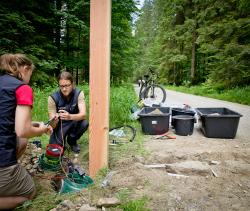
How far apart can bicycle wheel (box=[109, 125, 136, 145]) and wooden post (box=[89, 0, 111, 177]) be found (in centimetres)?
135

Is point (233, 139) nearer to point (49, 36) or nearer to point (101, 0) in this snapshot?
point (101, 0)

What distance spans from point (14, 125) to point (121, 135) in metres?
2.81

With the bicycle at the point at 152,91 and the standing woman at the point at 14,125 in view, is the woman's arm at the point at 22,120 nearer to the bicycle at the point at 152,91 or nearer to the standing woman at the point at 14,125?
the standing woman at the point at 14,125

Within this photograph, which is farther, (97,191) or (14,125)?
(97,191)

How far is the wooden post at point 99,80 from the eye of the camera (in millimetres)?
3094

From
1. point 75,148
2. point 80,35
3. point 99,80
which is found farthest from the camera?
point 80,35

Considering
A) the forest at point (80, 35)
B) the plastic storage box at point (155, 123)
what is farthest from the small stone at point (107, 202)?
the forest at point (80, 35)

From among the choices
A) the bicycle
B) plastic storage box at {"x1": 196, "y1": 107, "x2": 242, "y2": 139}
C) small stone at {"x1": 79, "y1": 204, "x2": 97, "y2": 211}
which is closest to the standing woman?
small stone at {"x1": 79, "y1": 204, "x2": 97, "y2": 211}

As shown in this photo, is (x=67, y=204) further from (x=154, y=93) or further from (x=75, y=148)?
(x=154, y=93)

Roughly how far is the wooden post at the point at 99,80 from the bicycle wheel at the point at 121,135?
4.42 ft

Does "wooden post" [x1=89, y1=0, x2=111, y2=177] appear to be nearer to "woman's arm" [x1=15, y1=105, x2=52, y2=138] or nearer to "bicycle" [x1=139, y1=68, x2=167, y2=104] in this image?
"woman's arm" [x1=15, y1=105, x2=52, y2=138]

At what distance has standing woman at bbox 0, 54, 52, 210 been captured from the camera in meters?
2.35

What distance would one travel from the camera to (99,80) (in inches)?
125

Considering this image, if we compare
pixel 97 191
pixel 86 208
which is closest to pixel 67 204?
pixel 86 208
